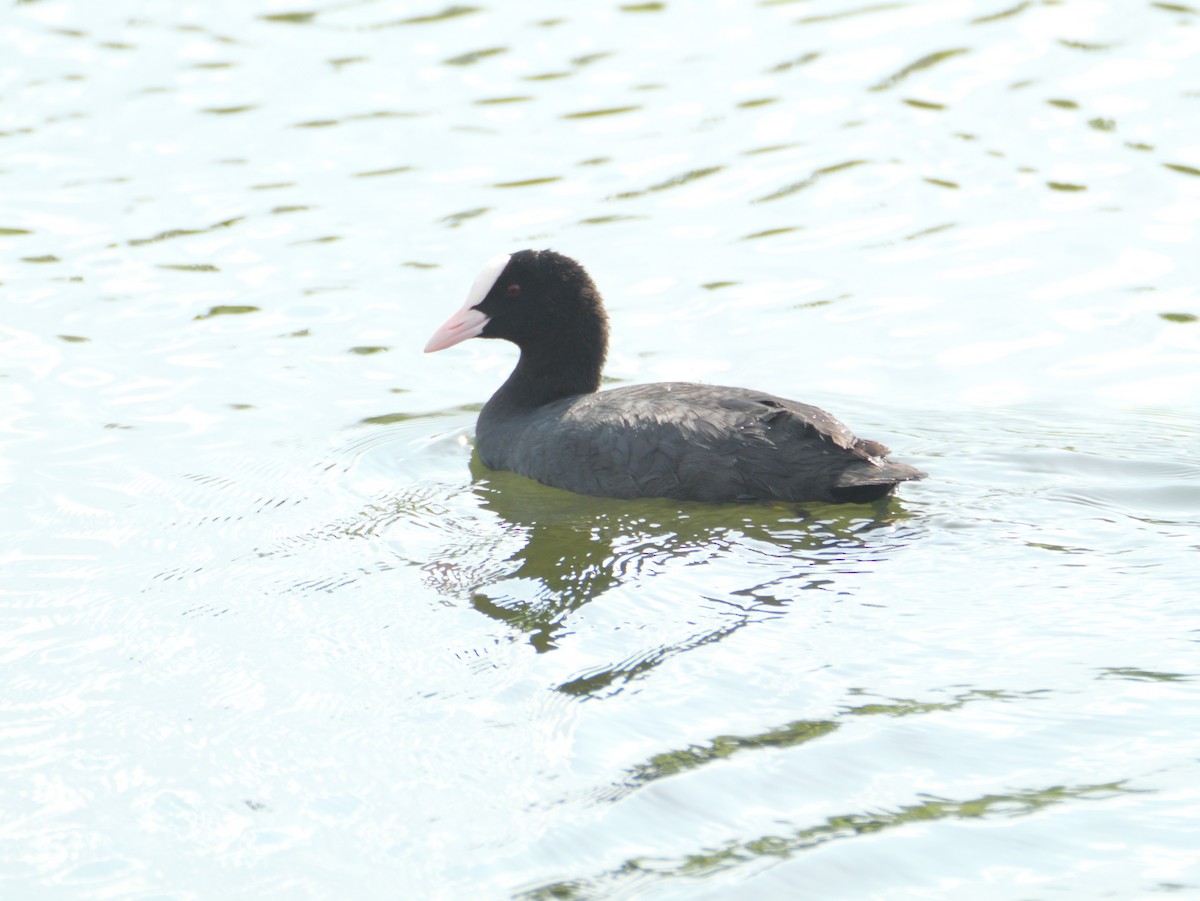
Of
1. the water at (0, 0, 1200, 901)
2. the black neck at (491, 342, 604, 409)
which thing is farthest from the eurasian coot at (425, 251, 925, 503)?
the water at (0, 0, 1200, 901)

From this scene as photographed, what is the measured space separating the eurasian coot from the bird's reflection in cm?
8

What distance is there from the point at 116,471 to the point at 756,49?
19.7 ft

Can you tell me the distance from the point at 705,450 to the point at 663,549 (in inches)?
17.0

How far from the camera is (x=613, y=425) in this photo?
19.5 ft

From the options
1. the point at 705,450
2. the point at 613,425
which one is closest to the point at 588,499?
the point at 613,425

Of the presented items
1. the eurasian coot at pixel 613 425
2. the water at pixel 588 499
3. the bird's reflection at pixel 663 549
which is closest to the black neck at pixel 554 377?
the eurasian coot at pixel 613 425

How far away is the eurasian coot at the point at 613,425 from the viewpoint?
559 centimetres

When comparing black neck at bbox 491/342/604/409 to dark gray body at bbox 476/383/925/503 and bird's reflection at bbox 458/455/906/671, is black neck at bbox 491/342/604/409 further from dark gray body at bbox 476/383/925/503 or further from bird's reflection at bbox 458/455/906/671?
bird's reflection at bbox 458/455/906/671

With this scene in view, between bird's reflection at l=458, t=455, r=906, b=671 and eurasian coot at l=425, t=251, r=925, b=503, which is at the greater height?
eurasian coot at l=425, t=251, r=925, b=503

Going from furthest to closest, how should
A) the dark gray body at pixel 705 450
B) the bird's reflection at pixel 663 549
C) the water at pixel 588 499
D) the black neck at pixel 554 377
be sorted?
the black neck at pixel 554 377
the dark gray body at pixel 705 450
the bird's reflection at pixel 663 549
the water at pixel 588 499

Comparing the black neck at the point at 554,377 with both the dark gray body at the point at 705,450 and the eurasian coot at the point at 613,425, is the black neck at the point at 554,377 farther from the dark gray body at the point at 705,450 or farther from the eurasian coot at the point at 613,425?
the dark gray body at the point at 705,450

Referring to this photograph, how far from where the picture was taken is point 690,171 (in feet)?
31.0

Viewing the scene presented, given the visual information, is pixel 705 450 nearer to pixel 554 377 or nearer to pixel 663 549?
pixel 663 549

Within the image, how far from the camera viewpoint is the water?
154 inches
